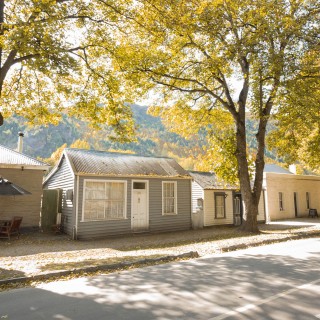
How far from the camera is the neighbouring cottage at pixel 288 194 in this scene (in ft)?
79.2

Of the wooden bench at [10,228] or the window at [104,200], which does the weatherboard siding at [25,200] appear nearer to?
the wooden bench at [10,228]

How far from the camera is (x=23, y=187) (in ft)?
52.9

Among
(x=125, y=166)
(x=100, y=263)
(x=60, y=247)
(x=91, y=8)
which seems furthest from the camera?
(x=125, y=166)

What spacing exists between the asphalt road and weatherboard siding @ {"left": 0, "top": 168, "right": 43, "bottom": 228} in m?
10.8

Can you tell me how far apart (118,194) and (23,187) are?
5649mm

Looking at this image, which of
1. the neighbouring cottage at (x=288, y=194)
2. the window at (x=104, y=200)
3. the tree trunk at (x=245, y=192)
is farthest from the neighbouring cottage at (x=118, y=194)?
the neighbouring cottage at (x=288, y=194)

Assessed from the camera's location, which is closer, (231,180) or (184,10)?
(184,10)

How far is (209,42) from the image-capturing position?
50.6ft

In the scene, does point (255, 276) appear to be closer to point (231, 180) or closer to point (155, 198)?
point (155, 198)

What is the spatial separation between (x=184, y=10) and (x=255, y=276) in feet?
40.6

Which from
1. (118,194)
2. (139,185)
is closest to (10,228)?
(118,194)

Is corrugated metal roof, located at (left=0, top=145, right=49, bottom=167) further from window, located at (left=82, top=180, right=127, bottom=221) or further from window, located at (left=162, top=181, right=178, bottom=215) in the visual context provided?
window, located at (left=162, top=181, right=178, bottom=215)

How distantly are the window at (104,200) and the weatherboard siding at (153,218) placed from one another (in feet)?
0.79

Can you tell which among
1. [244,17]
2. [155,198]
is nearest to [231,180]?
[155,198]
